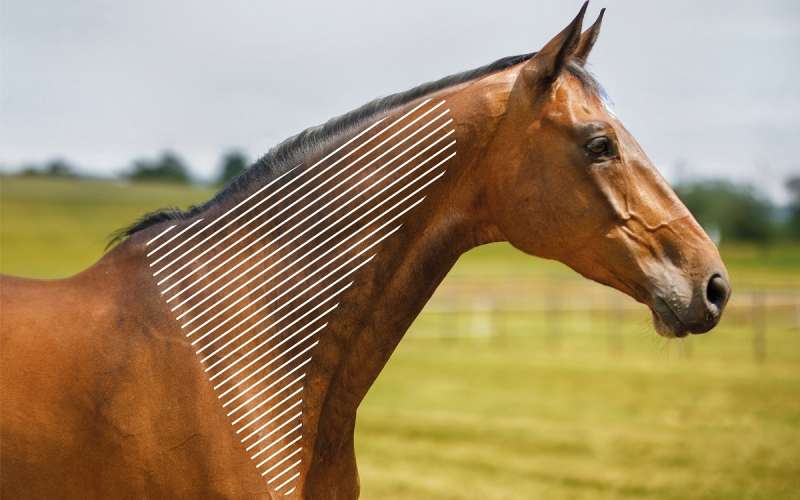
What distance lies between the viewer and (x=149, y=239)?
2662 mm

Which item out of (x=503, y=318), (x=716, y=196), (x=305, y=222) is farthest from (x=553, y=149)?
(x=716, y=196)

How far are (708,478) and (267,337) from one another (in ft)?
23.8

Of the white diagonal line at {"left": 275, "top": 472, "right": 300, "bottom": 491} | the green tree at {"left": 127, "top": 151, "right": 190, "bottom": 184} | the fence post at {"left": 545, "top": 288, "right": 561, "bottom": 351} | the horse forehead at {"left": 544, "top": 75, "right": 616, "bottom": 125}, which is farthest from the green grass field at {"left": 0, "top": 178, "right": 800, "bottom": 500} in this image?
the green tree at {"left": 127, "top": 151, "right": 190, "bottom": 184}

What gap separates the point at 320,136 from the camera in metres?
2.68

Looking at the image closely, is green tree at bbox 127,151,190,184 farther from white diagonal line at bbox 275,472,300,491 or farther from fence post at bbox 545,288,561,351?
white diagonal line at bbox 275,472,300,491

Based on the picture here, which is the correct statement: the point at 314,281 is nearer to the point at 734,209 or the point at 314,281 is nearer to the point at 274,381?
the point at 274,381

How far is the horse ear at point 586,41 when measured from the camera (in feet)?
8.38

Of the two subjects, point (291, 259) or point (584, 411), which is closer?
point (291, 259)

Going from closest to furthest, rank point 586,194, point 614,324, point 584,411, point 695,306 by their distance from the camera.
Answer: point 695,306 < point 586,194 < point 584,411 < point 614,324

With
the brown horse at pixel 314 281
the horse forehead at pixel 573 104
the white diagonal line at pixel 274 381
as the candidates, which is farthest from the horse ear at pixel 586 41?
the white diagonal line at pixel 274 381

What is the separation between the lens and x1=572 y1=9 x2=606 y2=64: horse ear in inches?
101

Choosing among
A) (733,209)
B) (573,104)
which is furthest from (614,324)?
(573,104)

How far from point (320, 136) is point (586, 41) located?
3.19ft

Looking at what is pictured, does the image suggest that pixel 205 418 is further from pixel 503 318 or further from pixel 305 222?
pixel 503 318
